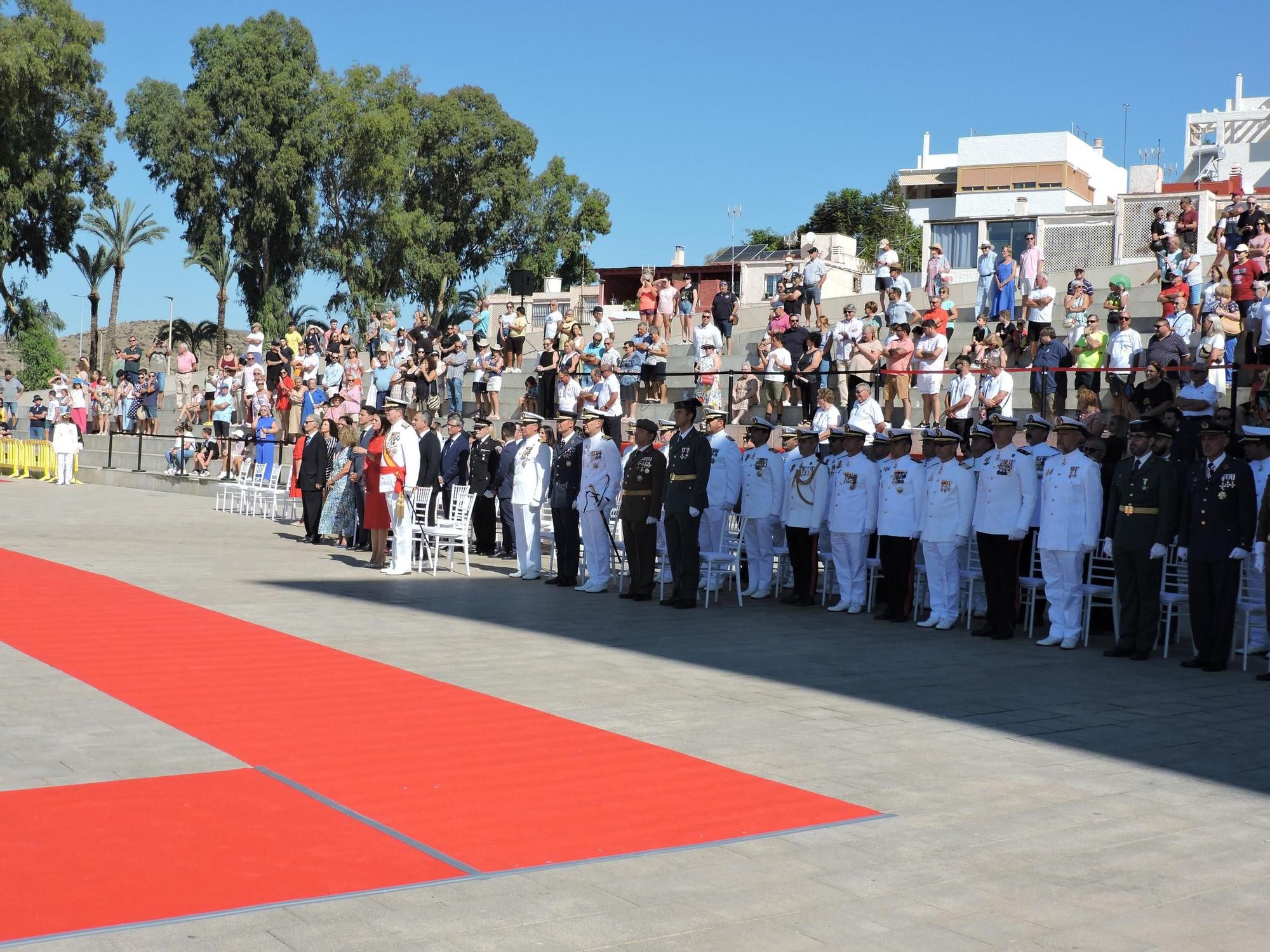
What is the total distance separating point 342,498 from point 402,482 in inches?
143

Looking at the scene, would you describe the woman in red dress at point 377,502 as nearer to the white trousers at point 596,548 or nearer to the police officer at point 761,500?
the white trousers at point 596,548

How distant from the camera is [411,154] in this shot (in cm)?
5594

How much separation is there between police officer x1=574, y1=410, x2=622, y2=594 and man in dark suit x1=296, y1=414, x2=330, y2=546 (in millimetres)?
6114

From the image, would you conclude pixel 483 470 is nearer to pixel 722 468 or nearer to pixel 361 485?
pixel 361 485

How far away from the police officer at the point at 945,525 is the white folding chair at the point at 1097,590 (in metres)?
1.17

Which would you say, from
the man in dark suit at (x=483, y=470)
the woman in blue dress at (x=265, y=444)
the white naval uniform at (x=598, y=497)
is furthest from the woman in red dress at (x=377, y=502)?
the woman in blue dress at (x=265, y=444)

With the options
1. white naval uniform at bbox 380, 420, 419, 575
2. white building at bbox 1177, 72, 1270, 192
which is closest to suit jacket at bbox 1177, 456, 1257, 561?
white naval uniform at bbox 380, 420, 419, 575

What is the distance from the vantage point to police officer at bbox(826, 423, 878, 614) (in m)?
13.8

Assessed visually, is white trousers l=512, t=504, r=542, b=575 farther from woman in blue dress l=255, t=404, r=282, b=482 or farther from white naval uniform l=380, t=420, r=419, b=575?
woman in blue dress l=255, t=404, r=282, b=482

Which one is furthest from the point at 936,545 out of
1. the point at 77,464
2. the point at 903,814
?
the point at 77,464

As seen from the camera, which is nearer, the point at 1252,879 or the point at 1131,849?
the point at 1252,879

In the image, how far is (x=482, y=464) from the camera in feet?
58.2

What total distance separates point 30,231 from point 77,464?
827 inches

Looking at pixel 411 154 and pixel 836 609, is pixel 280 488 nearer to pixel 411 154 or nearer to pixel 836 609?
pixel 836 609
